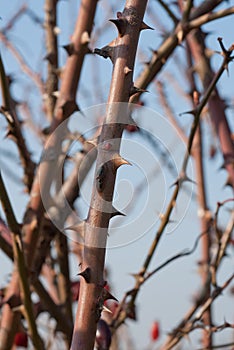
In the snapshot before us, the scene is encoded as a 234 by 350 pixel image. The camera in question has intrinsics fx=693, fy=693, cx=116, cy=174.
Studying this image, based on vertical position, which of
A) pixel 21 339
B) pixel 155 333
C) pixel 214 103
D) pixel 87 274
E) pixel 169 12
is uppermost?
pixel 169 12

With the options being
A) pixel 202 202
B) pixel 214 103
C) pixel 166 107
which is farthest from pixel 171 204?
pixel 166 107

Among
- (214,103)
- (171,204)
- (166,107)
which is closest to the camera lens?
(171,204)

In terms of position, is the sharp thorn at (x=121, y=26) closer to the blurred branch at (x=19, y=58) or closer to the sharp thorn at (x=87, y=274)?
the sharp thorn at (x=87, y=274)

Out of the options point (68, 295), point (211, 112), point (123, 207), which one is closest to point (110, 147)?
point (123, 207)

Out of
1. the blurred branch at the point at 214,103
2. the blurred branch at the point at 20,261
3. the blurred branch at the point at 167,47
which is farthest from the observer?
the blurred branch at the point at 214,103

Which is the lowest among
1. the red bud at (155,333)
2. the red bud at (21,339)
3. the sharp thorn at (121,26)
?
the red bud at (155,333)

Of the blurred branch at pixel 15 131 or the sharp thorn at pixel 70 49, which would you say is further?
the sharp thorn at pixel 70 49

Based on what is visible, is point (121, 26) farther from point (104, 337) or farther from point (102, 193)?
point (104, 337)

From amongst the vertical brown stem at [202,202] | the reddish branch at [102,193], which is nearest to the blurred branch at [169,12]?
the vertical brown stem at [202,202]

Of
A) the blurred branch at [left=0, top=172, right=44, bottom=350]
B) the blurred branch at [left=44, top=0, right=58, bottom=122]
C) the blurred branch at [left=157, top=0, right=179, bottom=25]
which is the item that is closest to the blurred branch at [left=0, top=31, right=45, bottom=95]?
the blurred branch at [left=44, top=0, right=58, bottom=122]

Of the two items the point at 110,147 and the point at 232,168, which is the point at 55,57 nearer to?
the point at 232,168

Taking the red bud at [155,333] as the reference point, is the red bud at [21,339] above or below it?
above

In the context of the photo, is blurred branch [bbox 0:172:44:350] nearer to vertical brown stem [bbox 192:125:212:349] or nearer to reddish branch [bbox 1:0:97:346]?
reddish branch [bbox 1:0:97:346]

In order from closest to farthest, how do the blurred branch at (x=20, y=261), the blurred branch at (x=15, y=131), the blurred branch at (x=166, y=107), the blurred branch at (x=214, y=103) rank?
the blurred branch at (x=20, y=261) → the blurred branch at (x=15, y=131) → the blurred branch at (x=214, y=103) → the blurred branch at (x=166, y=107)
